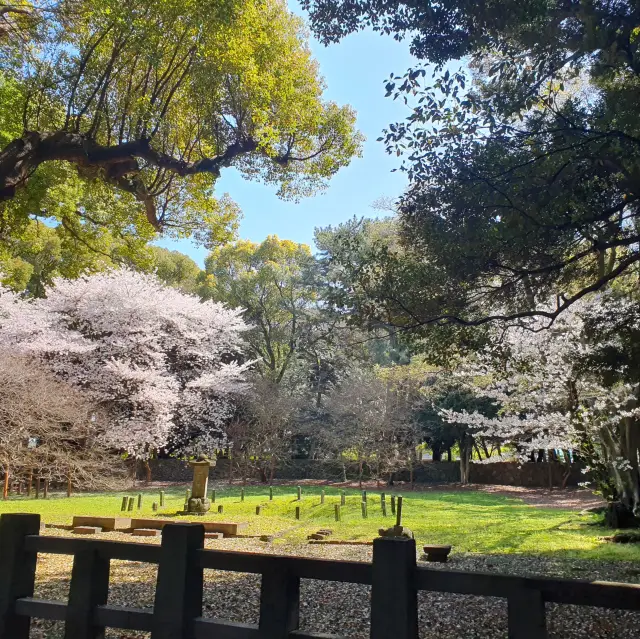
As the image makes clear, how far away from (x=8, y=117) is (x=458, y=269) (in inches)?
243

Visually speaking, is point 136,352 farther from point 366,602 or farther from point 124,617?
point 124,617

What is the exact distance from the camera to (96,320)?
65.1 feet

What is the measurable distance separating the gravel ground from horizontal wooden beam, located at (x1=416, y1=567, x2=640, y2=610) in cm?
190

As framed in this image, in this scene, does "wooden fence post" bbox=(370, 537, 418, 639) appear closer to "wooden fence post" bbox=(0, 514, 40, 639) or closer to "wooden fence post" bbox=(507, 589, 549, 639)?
"wooden fence post" bbox=(507, 589, 549, 639)

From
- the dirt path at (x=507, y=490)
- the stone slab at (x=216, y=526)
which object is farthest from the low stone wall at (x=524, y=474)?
the stone slab at (x=216, y=526)

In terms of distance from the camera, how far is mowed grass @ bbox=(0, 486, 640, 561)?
9050 mm

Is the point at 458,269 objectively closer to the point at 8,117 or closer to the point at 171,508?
the point at 8,117

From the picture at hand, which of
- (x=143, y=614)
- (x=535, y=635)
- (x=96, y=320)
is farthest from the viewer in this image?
(x=96, y=320)

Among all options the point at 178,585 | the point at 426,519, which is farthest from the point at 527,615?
the point at 426,519

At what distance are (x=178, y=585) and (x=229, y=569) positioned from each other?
204 mm

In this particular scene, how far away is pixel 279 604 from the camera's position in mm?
2006

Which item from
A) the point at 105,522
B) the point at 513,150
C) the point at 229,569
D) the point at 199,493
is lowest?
the point at 105,522

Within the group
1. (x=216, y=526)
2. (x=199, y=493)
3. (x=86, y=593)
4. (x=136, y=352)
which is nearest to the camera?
(x=86, y=593)

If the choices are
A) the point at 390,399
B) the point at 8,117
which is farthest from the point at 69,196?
the point at 390,399
